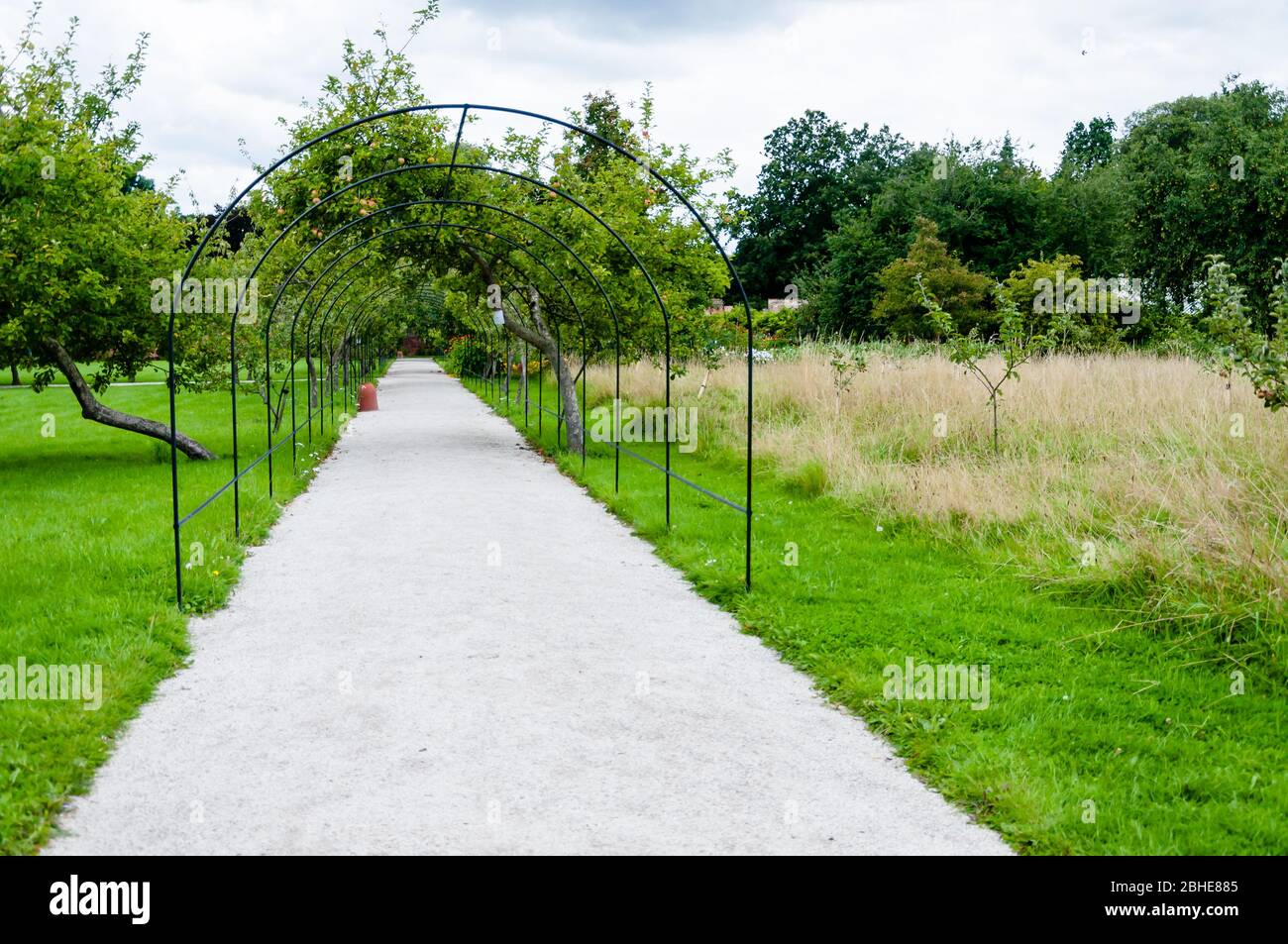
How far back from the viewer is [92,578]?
7707 millimetres

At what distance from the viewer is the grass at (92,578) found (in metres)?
4.61

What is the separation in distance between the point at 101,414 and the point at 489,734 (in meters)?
11.8

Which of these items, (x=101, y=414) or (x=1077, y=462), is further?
(x=101, y=414)

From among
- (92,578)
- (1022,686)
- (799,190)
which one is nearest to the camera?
(1022,686)

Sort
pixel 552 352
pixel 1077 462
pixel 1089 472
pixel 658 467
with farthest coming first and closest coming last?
pixel 552 352 → pixel 658 467 → pixel 1077 462 → pixel 1089 472

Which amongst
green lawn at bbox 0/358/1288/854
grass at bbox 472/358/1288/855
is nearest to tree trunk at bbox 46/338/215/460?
green lawn at bbox 0/358/1288/854

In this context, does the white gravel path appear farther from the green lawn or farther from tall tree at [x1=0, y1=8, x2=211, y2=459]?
tall tree at [x1=0, y1=8, x2=211, y2=459]

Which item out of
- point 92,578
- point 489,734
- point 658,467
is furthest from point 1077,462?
point 92,578

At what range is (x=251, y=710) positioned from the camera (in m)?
5.42

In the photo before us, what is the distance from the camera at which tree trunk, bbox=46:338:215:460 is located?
1438 cm

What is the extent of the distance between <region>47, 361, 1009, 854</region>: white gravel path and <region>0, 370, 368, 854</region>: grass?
0.17 meters

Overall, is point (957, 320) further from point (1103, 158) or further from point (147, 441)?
point (1103, 158)

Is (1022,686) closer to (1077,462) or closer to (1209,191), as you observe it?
(1077,462)

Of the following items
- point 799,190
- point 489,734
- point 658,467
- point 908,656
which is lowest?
point 489,734
